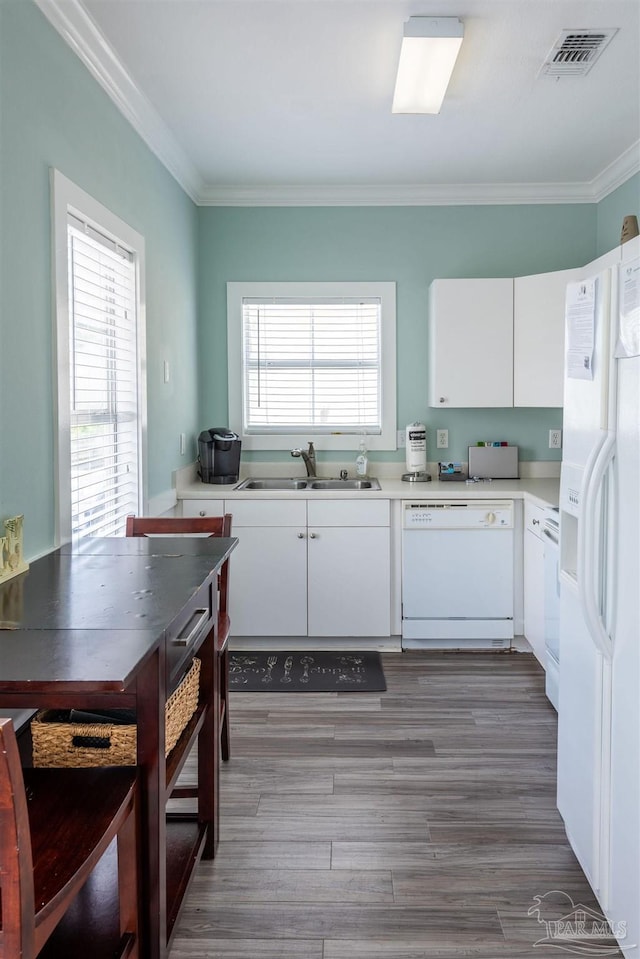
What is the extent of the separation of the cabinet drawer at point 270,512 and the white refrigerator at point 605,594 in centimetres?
192

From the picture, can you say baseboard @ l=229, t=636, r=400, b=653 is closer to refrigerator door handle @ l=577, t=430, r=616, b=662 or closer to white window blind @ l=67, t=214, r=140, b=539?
white window blind @ l=67, t=214, r=140, b=539

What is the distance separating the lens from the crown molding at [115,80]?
233 centimetres

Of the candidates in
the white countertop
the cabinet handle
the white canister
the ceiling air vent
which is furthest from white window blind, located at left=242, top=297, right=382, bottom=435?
the cabinet handle

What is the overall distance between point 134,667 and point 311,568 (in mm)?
2705

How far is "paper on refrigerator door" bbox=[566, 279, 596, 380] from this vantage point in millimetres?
1994

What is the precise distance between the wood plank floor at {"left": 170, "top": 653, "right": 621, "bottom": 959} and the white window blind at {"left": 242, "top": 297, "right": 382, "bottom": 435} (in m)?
1.83

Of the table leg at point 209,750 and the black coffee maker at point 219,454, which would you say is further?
the black coffee maker at point 219,454

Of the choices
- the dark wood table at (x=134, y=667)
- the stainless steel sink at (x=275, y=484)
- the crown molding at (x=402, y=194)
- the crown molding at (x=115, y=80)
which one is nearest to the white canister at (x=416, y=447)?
the stainless steel sink at (x=275, y=484)

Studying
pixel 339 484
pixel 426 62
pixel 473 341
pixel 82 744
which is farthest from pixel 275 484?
pixel 82 744

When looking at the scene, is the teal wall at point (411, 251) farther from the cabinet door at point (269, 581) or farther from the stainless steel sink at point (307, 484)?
the cabinet door at point (269, 581)

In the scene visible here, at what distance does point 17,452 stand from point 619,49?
2.56 meters

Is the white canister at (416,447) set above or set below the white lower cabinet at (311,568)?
above

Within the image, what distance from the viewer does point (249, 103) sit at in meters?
3.19

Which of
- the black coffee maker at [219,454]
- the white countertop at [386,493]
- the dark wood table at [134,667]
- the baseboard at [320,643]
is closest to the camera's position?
the dark wood table at [134,667]
